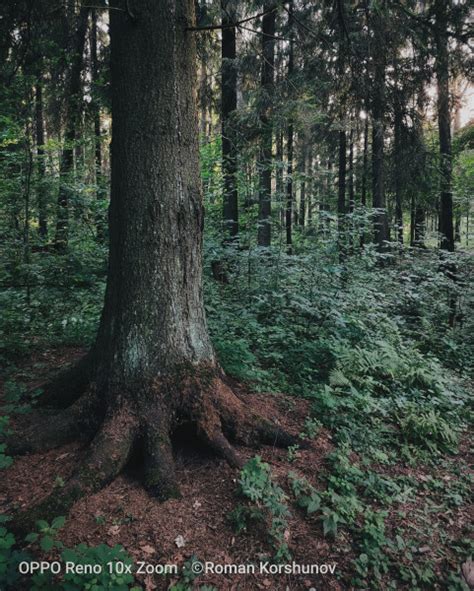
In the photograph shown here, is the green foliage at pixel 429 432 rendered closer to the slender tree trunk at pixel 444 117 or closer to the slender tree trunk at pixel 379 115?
the slender tree trunk at pixel 379 115

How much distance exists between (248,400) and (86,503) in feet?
5.52

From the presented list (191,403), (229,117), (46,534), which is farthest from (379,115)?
(46,534)

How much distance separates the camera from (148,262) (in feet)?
10.1

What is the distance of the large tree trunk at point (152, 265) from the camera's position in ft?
9.91

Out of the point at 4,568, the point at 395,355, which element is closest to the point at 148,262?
the point at 4,568

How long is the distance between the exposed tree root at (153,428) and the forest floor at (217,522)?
9 centimetres

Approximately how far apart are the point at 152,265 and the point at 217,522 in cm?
196

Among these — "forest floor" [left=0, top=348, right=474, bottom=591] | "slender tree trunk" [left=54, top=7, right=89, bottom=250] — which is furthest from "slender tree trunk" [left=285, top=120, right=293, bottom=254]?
"forest floor" [left=0, top=348, right=474, bottom=591]

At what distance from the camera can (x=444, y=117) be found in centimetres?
941

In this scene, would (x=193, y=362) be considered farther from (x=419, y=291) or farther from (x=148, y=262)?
(x=419, y=291)

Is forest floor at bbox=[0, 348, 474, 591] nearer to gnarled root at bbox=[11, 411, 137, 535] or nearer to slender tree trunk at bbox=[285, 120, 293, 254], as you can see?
gnarled root at bbox=[11, 411, 137, 535]

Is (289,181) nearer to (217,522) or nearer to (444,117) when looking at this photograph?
(444,117)

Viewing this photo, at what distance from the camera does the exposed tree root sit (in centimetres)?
267

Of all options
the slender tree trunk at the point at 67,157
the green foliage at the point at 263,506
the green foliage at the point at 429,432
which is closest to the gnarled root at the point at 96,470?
the green foliage at the point at 263,506
